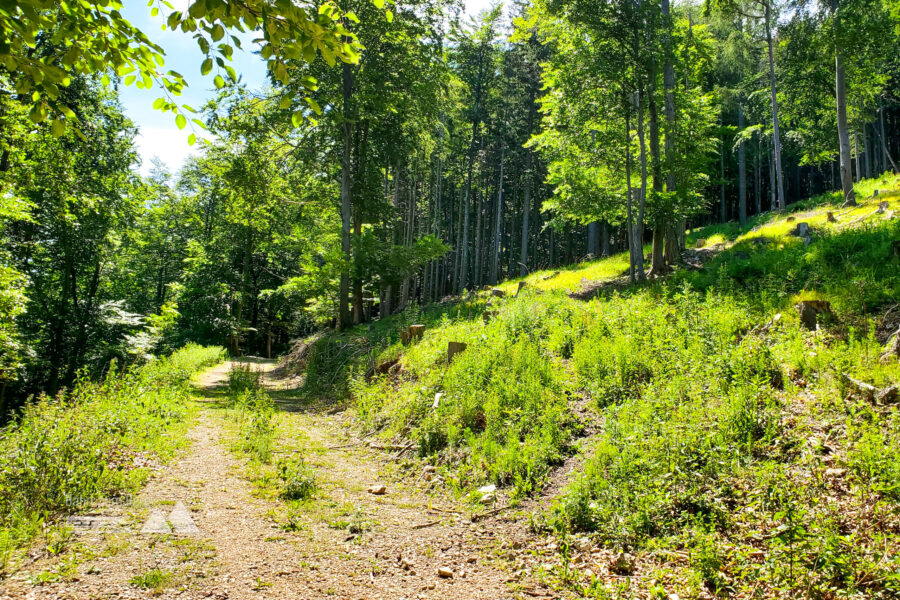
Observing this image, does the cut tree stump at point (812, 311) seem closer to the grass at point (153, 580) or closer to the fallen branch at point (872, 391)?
the fallen branch at point (872, 391)

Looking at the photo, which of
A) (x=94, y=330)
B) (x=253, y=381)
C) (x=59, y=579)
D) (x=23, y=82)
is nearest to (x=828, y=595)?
(x=59, y=579)

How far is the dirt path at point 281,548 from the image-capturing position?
313 cm

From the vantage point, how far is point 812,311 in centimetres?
579

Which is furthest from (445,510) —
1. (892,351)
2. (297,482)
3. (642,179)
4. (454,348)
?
(642,179)

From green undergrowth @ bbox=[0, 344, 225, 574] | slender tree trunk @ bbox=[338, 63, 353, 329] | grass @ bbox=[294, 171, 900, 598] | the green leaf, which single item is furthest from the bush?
slender tree trunk @ bbox=[338, 63, 353, 329]

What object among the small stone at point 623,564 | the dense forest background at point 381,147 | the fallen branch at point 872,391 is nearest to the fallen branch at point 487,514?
the small stone at point 623,564

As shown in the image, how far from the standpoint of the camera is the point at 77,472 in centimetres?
441

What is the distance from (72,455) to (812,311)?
335 inches

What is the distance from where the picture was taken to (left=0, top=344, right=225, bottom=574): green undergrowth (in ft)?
12.5

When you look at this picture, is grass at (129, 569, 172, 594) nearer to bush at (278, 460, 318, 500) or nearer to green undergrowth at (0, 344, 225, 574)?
green undergrowth at (0, 344, 225, 574)

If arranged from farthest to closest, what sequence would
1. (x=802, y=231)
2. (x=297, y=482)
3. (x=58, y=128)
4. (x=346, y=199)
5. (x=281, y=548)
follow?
1. (x=346, y=199)
2. (x=802, y=231)
3. (x=297, y=482)
4. (x=281, y=548)
5. (x=58, y=128)

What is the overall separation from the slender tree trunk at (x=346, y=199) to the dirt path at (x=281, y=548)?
1107 cm

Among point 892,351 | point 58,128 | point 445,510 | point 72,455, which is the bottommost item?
point 445,510

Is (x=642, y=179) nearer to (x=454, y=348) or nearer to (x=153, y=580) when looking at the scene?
(x=454, y=348)
